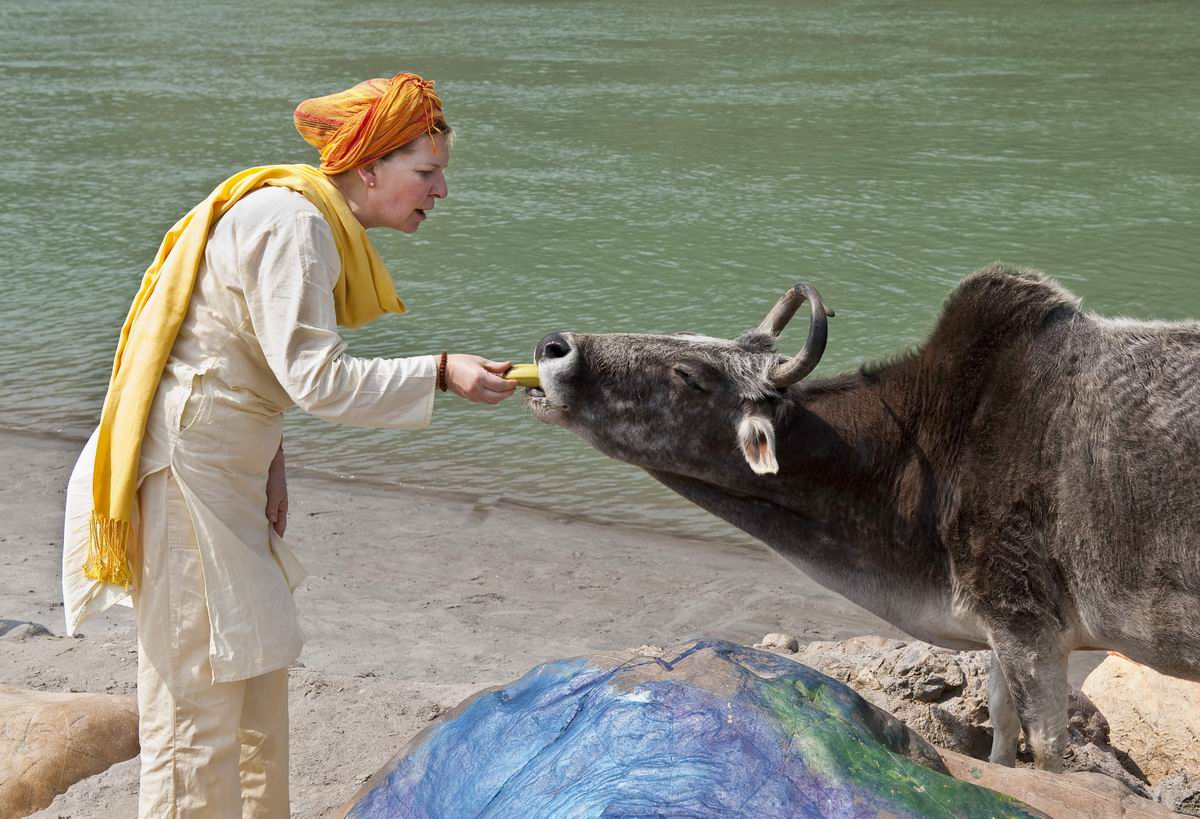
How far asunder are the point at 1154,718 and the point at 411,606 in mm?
4096

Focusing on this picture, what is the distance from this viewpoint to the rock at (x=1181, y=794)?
5.25 meters

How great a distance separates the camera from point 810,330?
4.97 m

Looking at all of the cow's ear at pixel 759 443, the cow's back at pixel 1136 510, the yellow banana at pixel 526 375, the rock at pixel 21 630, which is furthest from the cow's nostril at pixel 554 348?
the rock at pixel 21 630

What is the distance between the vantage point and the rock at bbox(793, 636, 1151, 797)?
5.57m

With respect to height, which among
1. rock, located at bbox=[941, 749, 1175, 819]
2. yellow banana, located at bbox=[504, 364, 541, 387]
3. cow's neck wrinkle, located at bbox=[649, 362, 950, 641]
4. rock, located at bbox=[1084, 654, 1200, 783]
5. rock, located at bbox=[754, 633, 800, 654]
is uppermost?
yellow banana, located at bbox=[504, 364, 541, 387]

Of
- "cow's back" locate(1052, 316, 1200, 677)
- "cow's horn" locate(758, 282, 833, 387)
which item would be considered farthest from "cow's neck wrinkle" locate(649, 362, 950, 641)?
"cow's back" locate(1052, 316, 1200, 677)

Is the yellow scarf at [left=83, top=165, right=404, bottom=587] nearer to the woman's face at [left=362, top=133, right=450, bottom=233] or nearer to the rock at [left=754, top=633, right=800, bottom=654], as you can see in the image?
the woman's face at [left=362, top=133, right=450, bottom=233]

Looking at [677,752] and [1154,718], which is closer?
[677,752]

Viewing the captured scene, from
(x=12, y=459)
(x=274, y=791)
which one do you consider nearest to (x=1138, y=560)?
(x=274, y=791)

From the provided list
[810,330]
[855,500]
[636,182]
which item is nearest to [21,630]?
[855,500]

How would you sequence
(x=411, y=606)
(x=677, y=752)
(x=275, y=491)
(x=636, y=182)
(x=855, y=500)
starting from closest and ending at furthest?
(x=677, y=752) → (x=275, y=491) → (x=855, y=500) → (x=411, y=606) → (x=636, y=182)

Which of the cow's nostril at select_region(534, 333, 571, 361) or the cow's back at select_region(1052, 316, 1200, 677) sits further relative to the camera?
the cow's nostril at select_region(534, 333, 571, 361)

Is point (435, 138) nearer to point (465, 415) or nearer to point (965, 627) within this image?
point (965, 627)

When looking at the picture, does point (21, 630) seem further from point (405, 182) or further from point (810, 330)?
point (810, 330)
